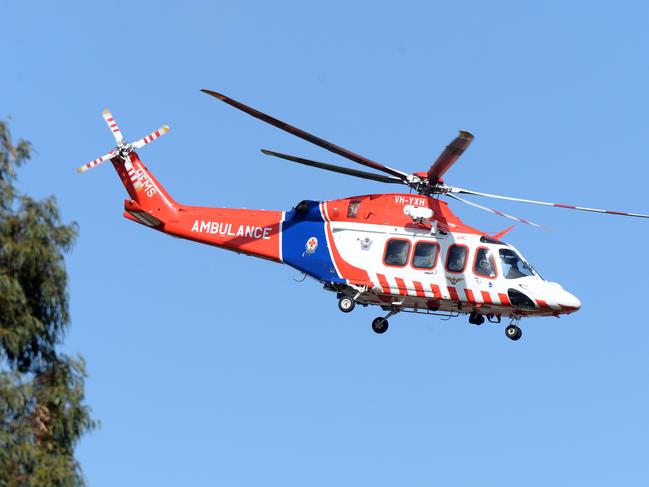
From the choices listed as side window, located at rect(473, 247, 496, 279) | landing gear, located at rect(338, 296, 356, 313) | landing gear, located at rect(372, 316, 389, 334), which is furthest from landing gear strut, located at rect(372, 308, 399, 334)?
side window, located at rect(473, 247, 496, 279)

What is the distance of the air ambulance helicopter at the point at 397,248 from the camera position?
39.2 m

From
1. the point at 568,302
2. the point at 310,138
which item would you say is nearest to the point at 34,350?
the point at 310,138

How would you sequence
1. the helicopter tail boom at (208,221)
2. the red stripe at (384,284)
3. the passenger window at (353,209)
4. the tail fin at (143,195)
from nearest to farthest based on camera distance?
1. the red stripe at (384,284)
2. the passenger window at (353,209)
3. the helicopter tail boom at (208,221)
4. the tail fin at (143,195)

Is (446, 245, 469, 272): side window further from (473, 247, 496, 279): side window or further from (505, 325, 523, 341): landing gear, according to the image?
(505, 325, 523, 341): landing gear

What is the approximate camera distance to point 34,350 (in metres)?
29.9

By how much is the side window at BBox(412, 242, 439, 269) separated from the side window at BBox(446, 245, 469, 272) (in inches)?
14.4

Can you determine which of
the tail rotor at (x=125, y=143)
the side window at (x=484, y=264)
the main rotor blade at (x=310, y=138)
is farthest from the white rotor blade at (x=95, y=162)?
the side window at (x=484, y=264)

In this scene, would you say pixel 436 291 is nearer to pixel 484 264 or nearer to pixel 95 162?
pixel 484 264

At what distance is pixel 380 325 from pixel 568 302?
5.40m

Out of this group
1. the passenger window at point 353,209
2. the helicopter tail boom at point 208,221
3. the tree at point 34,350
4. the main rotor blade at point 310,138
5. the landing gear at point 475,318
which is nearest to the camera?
the tree at point 34,350

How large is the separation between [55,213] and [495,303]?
13.8 metres

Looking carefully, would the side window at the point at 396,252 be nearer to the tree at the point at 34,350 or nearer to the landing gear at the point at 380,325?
the landing gear at the point at 380,325

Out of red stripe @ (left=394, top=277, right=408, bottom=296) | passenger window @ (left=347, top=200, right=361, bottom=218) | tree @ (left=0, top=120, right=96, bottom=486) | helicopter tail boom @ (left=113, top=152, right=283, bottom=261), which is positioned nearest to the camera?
A: tree @ (left=0, top=120, right=96, bottom=486)

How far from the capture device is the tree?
89.6 ft
